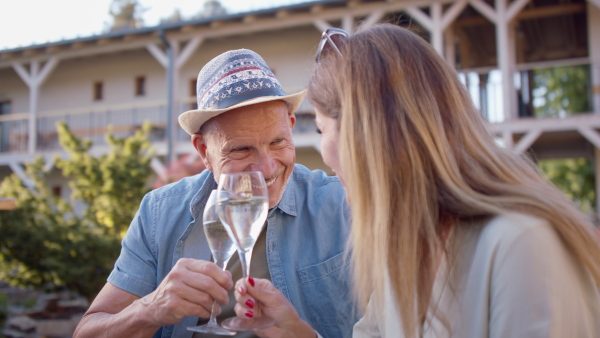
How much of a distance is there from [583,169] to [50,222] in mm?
28718

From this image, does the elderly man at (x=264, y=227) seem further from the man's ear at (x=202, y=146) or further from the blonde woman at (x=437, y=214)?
the blonde woman at (x=437, y=214)

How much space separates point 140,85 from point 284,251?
14466 mm

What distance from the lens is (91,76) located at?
53.5 ft

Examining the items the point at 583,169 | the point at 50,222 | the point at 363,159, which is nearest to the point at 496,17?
the point at 50,222

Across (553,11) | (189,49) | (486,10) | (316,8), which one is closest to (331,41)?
(486,10)

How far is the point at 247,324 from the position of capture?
4.99 ft

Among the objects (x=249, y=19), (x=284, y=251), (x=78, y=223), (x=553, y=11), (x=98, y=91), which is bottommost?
(x=78, y=223)

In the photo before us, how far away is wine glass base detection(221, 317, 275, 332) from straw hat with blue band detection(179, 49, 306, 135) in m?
0.98

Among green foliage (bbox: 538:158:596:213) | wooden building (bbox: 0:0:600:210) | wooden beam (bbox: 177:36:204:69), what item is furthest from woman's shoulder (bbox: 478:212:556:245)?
green foliage (bbox: 538:158:596:213)

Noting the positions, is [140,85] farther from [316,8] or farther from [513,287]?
[513,287]

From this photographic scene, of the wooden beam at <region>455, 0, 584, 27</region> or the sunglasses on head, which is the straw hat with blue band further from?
the wooden beam at <region>455, 0, 584, 27</region>

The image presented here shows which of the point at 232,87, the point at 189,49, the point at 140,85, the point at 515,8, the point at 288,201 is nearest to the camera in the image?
the point at 232,87

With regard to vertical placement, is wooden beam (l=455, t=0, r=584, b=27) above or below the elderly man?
above

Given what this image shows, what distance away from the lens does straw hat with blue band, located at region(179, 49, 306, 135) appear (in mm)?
2305
